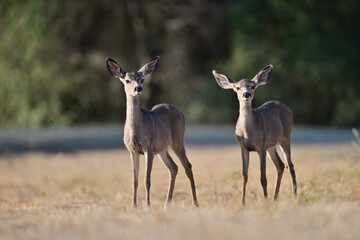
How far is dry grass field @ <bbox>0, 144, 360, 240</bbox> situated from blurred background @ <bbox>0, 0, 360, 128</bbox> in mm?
7561

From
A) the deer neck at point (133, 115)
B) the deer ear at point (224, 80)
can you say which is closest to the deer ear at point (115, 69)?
the deer neck at point (133, 115)

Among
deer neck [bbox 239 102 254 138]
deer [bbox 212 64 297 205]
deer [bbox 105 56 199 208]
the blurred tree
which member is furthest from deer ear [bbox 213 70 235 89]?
the blurred tree

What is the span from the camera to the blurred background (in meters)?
23.3

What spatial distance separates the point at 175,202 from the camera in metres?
8.21

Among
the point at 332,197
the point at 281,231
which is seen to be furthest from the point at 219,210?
the point at 332,197

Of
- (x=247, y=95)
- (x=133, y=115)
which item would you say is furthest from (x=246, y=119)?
(x=133, y=115)

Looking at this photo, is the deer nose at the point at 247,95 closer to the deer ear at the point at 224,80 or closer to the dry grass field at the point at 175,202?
the deer ear at the point at 224,80

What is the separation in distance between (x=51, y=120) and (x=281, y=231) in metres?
21.0

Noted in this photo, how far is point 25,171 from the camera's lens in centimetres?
1395

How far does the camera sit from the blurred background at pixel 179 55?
917 inches

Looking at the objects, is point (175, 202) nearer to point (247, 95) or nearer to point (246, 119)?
point (246, 119)

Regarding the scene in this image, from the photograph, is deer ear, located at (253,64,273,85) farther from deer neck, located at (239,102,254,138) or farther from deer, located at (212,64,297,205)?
deer neck, located at (239,102,254,138)

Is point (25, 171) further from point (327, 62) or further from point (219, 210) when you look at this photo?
point (327, 62)

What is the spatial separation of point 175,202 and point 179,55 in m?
18.3
